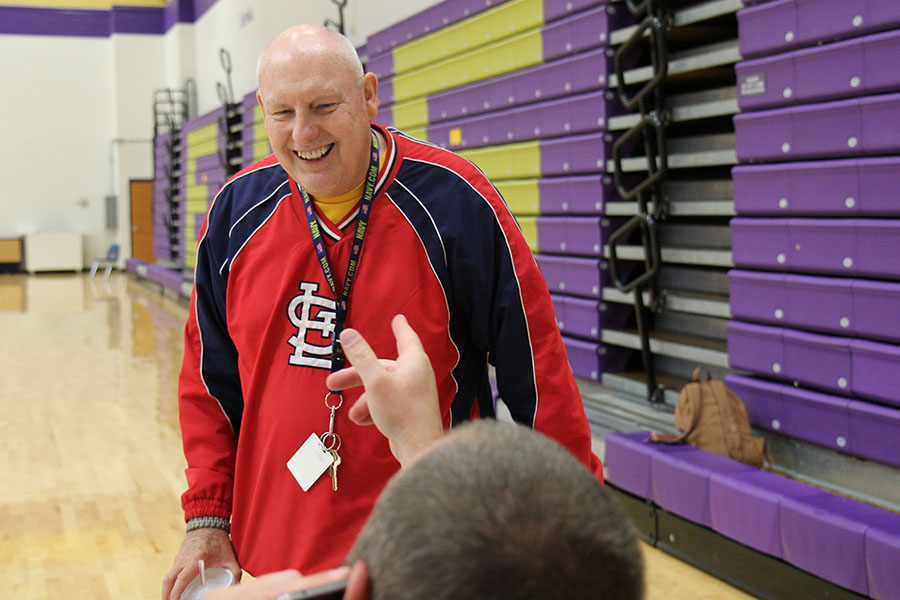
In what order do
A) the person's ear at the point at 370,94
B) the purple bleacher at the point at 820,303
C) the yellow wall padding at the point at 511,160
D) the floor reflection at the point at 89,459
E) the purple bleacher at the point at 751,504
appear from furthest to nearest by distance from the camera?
the yellow wall padding at the point at 511,160, the floor reflection at the point at 89,459, the purple bleacher at the point at 820,303, the purple bleacher at the point at 751,504, the person's ear at the point at 370,94

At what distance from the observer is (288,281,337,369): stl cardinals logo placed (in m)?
1.56

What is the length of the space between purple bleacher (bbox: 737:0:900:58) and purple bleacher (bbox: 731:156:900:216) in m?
0.45

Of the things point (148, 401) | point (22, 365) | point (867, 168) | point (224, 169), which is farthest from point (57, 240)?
point (867, 168)

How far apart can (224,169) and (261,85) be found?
11.3m

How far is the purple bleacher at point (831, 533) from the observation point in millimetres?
2818

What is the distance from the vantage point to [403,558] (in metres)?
0.52

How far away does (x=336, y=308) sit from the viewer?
1.56 meters

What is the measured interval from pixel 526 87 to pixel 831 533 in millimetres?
3360

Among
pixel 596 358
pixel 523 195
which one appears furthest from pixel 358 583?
pixel 523 195

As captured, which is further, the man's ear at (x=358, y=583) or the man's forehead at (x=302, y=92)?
the man's forehead at (x=302, y=92)

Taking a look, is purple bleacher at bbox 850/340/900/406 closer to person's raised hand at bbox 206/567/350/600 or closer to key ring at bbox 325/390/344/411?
key ring at bbox 325/390/344/411

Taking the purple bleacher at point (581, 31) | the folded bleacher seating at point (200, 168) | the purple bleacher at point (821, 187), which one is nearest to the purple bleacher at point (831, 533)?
the purple bleacher at point (821, 187)

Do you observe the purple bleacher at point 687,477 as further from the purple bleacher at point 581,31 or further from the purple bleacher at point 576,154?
the purple bleacher at point 581,31

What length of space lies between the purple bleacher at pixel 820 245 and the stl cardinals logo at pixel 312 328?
2.33 metres
